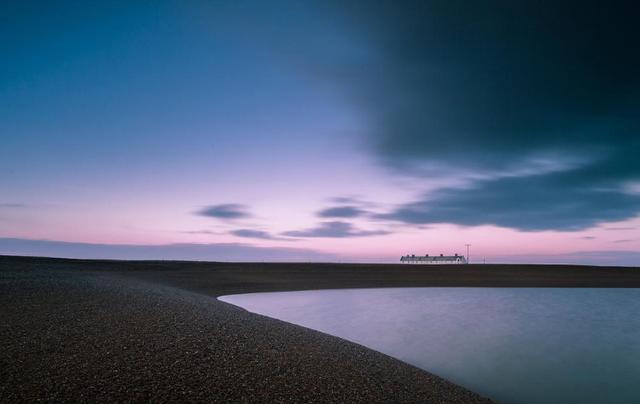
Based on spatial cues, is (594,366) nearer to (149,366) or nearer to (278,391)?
(278,391)

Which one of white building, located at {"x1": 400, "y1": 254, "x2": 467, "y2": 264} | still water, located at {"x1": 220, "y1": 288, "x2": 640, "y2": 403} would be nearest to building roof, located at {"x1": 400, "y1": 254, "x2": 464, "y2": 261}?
white building, located at {"x1": 400, "y1": 254, "x2": 467, "y2": 264}

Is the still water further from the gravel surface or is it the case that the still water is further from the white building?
the white building

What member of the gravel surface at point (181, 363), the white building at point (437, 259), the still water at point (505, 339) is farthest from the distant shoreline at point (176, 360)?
the white building at point (437, 259)

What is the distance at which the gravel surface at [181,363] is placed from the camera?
22.5 ft

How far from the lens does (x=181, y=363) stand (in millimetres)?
8117

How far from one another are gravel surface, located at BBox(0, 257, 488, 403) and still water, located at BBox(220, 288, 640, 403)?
11.5 feet

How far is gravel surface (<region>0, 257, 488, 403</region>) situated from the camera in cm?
685

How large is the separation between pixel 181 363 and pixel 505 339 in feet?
52.9

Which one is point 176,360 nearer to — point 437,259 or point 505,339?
point 505,339

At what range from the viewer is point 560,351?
53.7 feet

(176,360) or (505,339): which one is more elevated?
(176,360)

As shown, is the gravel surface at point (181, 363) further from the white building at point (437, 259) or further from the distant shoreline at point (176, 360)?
the white building at point (437, 259)

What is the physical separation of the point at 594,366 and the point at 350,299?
20.3 meters

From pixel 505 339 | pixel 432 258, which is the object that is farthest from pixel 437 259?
pixel 505 339
